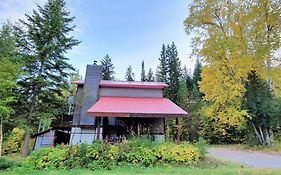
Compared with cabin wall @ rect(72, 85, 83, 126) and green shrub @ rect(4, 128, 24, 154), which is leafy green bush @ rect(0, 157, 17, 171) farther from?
green shrub @ rect(4, 128, 24, 154)

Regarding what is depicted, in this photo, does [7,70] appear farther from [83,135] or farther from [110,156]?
[110,156]

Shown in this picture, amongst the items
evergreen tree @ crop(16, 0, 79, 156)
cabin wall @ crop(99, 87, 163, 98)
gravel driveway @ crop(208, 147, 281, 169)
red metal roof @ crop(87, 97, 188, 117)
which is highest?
evergreen tree @ crop(16, 0, 79, 156)

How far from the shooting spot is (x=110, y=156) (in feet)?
32.4

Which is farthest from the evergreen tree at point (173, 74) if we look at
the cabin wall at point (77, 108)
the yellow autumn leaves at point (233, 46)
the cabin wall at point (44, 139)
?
the cabin wall at point (77, 108)

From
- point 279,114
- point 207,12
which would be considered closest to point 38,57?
point 207,12

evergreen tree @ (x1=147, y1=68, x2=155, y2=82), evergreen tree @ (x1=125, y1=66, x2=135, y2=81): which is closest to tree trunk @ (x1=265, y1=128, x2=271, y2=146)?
evergreen tree @ (x1=147, y1=68, x2=155, y2=82)

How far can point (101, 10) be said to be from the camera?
61.5ft

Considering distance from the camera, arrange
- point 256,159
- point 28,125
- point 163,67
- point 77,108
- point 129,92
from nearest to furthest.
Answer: point 256,159
point 28,125
point 77,108
point 129,92
point 163,67

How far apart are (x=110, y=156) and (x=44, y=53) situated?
11.4 meters

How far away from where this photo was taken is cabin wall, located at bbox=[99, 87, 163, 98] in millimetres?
19062

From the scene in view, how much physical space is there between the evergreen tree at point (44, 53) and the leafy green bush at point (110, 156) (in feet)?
26.7

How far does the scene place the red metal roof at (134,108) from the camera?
13942 millimetres

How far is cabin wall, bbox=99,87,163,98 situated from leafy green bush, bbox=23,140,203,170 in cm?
864

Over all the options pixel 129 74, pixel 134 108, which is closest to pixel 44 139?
pixel 134 108
